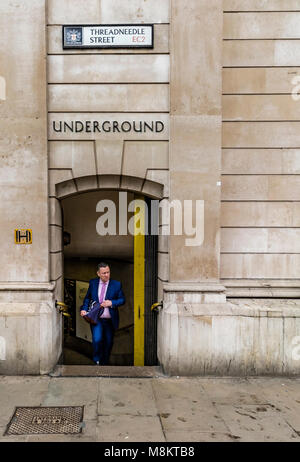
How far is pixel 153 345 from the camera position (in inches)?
257

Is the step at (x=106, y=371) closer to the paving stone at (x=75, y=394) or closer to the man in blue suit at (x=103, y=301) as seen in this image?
the paving stone at (x=75, y=394)

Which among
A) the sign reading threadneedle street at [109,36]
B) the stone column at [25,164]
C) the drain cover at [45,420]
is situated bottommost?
the drain cover at [45,420]

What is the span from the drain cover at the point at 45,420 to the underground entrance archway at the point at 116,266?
2.22 meters

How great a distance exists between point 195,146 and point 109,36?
2439 mm

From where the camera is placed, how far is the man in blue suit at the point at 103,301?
6.24m

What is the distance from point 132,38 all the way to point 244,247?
4229mm

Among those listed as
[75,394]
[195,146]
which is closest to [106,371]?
[75,394]

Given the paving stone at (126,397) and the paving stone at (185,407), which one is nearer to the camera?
the paving stone at (185,407)

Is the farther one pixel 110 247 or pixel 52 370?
pixel 110 247

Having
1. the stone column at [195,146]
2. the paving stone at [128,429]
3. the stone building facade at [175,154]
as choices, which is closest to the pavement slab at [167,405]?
the paving stone at [128,429]

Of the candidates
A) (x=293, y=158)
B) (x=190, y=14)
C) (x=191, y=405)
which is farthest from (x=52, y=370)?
(x=190, y=14)

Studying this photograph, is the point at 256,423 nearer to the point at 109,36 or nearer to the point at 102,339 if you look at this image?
the point at 102,339

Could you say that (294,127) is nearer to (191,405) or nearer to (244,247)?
(244,247)

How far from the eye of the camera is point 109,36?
590 cm
